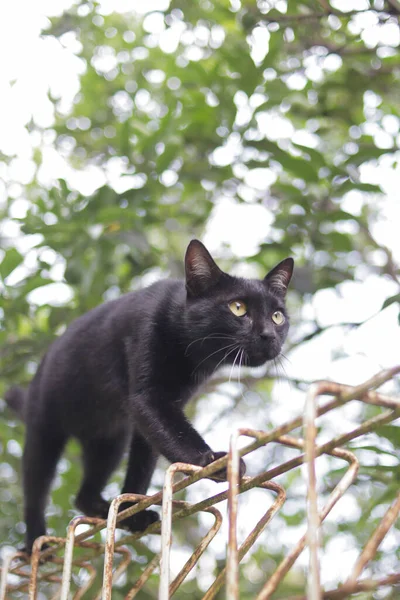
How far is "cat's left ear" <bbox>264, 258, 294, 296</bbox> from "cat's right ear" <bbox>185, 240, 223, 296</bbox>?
201 mm

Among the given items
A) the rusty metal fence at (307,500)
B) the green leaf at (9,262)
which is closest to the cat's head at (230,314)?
the rusty metal fence at (307,500)

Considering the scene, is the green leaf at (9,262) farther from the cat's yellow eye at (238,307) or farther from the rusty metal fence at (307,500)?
the rusty metal fence at (307,500)

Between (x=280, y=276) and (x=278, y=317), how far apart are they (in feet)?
0.60

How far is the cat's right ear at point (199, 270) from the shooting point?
216cm

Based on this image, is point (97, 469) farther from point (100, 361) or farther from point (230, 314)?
point (230, 314)

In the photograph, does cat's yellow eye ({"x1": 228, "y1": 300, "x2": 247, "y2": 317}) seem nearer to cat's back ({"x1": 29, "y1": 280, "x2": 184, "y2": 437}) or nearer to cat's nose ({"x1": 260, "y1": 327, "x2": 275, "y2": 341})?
cat's nose ({"x1": 260, "y1": 327, "x2": 275, "y2": 341})

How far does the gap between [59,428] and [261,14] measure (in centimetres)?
183

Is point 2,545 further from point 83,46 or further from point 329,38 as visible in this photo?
point 329,38

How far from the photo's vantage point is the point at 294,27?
2.80m

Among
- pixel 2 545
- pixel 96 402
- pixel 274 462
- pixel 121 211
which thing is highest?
pixel 121 211

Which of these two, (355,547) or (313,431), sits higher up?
(313,431)

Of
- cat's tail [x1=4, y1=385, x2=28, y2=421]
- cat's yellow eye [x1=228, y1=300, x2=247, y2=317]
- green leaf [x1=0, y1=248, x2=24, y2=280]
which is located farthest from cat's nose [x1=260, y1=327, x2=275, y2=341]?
cat's tail [x1=4, y1=385, x2=28, y2=421]

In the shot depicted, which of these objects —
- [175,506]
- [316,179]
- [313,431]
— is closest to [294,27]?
[316,179]

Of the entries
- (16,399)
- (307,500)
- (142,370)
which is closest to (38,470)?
(16,399)
